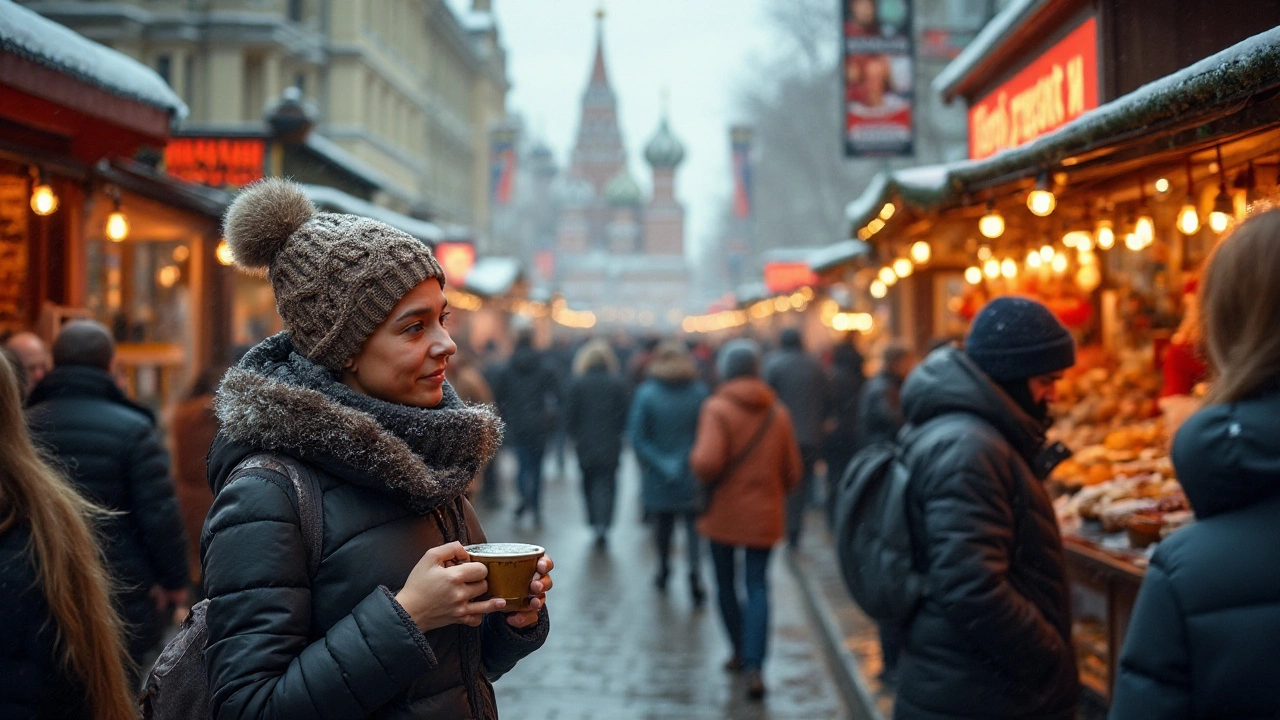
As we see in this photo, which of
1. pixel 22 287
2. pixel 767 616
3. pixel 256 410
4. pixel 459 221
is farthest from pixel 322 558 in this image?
pixel 459 221

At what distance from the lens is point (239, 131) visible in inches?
483

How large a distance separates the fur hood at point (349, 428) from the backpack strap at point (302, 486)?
0.10ft

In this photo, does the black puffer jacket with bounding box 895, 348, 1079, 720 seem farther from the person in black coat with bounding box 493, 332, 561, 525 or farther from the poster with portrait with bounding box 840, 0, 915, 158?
the poster with portrait with bounding box 840, 0, 915, 158

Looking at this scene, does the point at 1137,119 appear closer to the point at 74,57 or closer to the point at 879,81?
the point at 74,57

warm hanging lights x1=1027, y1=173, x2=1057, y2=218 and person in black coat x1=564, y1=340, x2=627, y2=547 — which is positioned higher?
warm hanging lights x1=1027, y1=173, x2=1057, y2=218

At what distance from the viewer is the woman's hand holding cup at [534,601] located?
7.77 feet

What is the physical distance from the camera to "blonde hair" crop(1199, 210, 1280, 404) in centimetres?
197

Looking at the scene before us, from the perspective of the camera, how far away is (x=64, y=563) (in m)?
2.82

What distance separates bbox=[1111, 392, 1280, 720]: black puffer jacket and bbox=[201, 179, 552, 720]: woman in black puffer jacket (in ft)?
3.82

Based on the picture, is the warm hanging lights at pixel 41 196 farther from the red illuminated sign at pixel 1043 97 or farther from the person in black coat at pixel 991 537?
the red illuminated sign at pixel 1043 97

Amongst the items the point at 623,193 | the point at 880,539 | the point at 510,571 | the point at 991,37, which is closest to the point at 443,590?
the point at 510,571

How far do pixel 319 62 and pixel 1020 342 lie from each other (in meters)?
30.8

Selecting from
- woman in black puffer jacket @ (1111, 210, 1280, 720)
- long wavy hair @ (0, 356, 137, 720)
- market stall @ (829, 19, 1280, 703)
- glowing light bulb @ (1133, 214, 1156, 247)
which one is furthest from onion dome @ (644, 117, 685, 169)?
woman in black puffer jacket @ (1111, 210, 1280, 720)

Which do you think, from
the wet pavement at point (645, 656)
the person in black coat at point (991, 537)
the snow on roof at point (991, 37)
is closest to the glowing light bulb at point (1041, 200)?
the person in black coat at point (991, 537)
